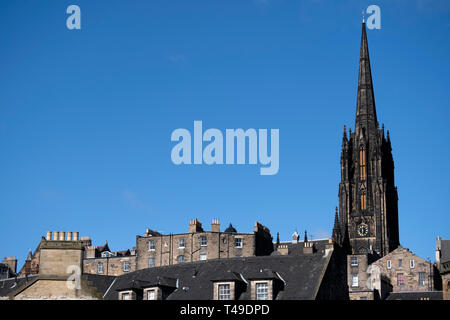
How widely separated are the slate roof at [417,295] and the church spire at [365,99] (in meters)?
69.5

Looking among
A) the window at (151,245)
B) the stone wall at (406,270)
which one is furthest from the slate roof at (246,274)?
the stone wall at (406,270)

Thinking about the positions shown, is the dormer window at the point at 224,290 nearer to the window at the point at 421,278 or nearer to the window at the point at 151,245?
the window at the point at 151,245

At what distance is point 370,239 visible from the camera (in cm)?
14525

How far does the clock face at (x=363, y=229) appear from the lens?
147m

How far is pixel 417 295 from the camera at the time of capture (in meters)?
88.7

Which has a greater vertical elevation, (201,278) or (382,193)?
(382,193)

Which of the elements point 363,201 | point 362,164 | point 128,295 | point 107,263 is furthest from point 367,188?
point 128,295

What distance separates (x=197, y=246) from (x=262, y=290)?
5443cm

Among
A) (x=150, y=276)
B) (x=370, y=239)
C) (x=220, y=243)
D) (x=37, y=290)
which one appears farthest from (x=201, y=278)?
(x=370, y=239)

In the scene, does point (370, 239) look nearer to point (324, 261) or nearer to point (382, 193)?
point (382, 193)

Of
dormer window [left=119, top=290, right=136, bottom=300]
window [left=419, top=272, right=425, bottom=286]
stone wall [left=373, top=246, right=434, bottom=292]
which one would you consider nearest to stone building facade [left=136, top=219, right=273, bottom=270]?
stone wall [left=373, top=246, right=434, bottom=292]
